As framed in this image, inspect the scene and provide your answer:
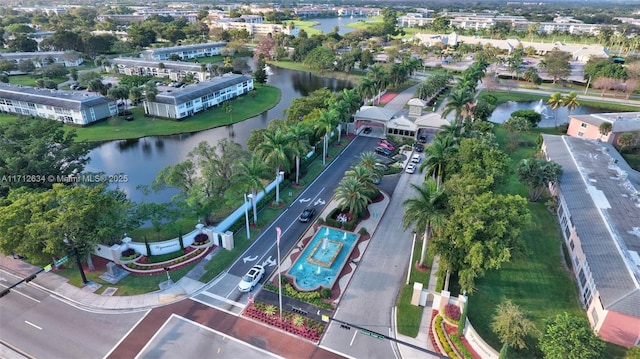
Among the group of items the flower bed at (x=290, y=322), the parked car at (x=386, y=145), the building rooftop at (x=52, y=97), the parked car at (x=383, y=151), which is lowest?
the flower bed at (x=290, y=322)

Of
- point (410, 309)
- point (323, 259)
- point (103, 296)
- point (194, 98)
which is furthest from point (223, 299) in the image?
point (194, 98)

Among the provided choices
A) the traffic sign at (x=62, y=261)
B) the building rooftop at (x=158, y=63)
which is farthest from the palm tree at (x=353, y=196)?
the building rooftop at (x=158, y=63)

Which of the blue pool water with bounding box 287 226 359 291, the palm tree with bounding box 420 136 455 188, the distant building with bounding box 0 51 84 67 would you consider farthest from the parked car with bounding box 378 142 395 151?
the distant building with bounding box 0 51 84 67

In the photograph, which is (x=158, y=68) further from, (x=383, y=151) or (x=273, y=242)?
(x=273, y=242)

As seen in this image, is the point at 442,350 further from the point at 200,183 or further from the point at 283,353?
the point at 200,183

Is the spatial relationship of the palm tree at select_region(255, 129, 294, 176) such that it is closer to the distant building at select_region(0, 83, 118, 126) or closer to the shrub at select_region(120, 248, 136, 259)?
the shrub at select_region(120, 248, 136, 259)

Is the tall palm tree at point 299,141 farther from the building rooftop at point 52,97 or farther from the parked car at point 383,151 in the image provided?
the building rooftop at point 52,97
